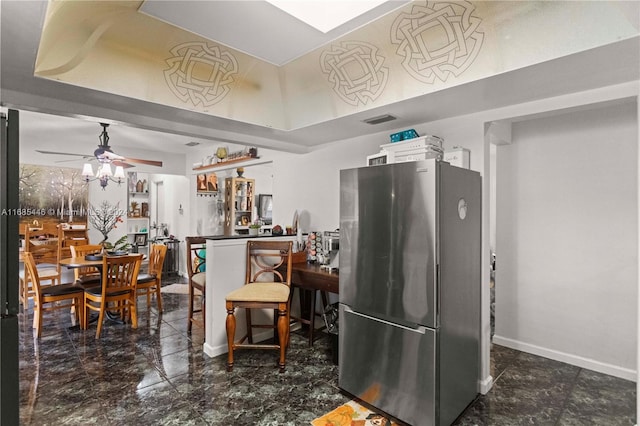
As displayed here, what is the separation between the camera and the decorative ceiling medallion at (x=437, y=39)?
1833 mm

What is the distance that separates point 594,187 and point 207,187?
603cm

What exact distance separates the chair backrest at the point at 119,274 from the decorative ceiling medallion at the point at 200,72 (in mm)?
2110

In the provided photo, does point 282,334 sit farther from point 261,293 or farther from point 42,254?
point 42,254

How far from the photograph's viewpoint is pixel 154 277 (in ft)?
14.2

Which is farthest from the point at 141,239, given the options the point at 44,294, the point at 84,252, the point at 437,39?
the point at 437,39

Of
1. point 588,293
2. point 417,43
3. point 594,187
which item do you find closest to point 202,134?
point 417,43

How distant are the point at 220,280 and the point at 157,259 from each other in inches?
73.4

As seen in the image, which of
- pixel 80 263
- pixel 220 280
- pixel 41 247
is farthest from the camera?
pixel 41 247

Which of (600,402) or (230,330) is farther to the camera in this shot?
(230,330)

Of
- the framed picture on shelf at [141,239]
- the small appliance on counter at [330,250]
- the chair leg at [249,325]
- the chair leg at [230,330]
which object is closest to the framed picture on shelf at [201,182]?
the framed picture on shelf at [141,239]

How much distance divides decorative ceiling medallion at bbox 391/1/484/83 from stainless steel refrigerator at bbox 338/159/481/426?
2.15 ft

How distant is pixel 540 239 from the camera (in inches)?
127

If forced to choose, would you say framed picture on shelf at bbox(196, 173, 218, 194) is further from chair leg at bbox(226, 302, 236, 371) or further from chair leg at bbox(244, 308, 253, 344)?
chair leg at bbox(226, 302, 236, 371)

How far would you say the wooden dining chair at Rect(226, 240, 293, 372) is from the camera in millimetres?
2834
